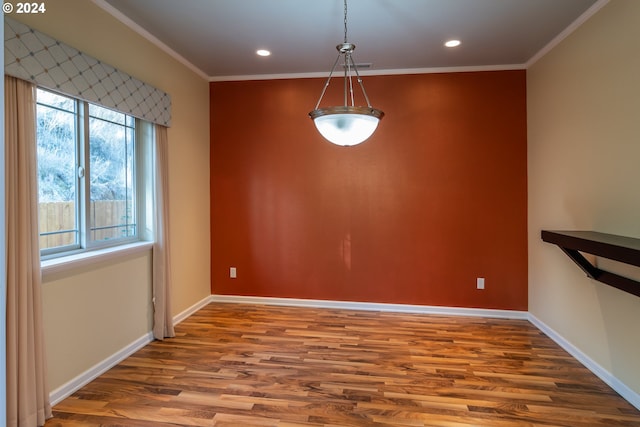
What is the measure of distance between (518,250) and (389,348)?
190 cm

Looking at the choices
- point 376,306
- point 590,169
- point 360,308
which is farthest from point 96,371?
point 590,169

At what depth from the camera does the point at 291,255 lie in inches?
175

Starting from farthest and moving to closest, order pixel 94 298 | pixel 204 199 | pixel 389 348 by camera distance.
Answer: pixel 204 199, pixel 389 348, pixel 94 298

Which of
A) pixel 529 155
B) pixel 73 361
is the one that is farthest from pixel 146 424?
pixel 529 155

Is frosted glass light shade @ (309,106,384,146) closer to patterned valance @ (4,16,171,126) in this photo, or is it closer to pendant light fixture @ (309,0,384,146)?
pendant light fixture @ (309,0,384,146)

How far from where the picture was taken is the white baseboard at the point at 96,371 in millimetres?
2422

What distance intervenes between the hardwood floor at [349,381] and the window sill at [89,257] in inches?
33.5

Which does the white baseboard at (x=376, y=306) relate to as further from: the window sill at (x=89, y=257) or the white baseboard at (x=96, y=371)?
the window sill at (x=89, y=257)

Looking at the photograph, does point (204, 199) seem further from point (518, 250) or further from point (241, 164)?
point (518, 250)

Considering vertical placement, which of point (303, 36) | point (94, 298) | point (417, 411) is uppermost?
point (303, 36)

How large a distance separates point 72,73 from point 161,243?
155 cm

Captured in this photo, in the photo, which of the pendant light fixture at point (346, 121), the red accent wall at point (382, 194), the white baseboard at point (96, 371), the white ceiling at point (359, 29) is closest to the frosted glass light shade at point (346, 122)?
the pendant light fixture at point (346, 121)

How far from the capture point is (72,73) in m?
2.40

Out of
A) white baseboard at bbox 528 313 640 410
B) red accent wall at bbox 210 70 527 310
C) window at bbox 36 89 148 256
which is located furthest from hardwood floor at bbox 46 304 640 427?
window at bbox 36 89 148 256
